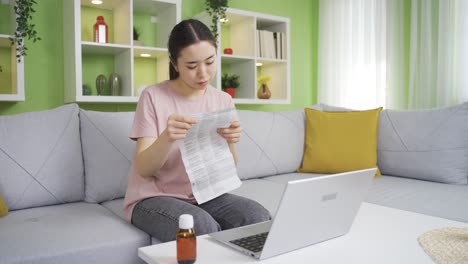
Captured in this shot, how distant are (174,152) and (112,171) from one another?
0.52 meters

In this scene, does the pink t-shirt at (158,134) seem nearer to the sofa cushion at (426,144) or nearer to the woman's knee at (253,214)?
the woman's knee at (253,214)

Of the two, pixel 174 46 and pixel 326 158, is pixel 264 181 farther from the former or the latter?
pixel 174 46

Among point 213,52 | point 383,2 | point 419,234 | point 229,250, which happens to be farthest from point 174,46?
point 383,2

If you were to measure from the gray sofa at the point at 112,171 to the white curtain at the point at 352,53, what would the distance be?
825mm

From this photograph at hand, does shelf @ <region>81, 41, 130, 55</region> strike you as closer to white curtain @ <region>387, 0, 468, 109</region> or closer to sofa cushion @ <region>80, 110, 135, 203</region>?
sofa cushion @ <region>80, 110, 135, 203</region>

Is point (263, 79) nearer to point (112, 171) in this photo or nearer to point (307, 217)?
point (112, 171)

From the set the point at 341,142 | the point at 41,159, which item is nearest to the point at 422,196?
the point at 341,142

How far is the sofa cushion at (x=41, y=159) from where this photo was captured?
1591 millimetres

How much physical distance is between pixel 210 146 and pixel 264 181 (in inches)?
39.8

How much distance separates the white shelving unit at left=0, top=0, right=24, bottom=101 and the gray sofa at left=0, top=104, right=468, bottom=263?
0.52m

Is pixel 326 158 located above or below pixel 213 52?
below

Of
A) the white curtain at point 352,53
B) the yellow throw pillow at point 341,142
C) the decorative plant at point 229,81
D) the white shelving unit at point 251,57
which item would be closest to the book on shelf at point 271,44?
the white shelving unit at point 251,57

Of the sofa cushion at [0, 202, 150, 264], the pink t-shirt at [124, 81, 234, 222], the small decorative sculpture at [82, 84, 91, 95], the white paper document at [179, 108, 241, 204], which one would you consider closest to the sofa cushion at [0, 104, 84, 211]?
the sofa cushion at [0, 202, 150, 264]

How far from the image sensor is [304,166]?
8.09 feet
